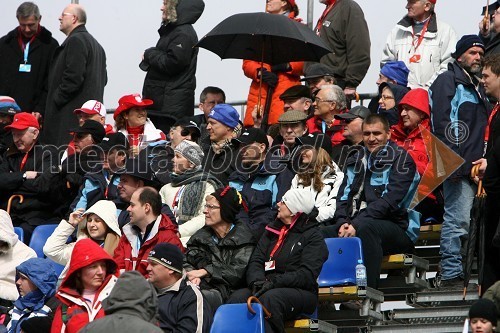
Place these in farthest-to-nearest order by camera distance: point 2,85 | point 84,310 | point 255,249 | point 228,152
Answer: point 2,85 < point 228,152 < point 255,249 < point 84,310

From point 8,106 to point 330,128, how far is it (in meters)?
3.53

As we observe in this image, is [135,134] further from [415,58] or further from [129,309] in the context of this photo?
[129,309]

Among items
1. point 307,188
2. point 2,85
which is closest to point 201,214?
point 307,188

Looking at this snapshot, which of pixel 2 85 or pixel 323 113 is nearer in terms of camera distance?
pixel 323 113

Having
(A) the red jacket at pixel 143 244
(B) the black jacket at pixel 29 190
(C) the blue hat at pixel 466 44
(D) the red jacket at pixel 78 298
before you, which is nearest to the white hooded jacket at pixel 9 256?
(A) the red jacket at pixel 143 244

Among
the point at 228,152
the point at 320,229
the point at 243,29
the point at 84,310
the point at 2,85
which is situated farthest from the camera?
the point at 2,85

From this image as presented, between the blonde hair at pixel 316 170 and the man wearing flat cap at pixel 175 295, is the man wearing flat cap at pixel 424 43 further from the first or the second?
the man wearing flat cap at pixel 175 295

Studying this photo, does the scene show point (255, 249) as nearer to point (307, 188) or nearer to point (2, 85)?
point (307, 188)

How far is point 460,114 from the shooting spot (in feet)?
37.5

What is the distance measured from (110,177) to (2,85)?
10.3ft

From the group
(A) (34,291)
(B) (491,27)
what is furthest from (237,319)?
(B) (491,27)

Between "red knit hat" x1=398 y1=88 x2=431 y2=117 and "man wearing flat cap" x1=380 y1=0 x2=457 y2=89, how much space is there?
4.11 ft

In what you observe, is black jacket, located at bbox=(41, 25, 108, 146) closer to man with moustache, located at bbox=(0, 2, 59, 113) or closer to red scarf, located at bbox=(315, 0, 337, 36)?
man with moustache, located at bbox=(0, 2, 59, 113)

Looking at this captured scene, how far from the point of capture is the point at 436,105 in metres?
11.5
